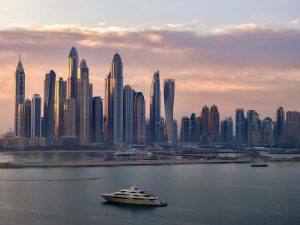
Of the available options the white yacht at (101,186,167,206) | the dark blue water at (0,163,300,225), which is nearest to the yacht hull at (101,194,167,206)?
the white yacht at (101,186,167,206)

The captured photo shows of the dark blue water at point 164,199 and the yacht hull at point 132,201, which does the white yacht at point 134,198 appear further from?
the dark blue water at point 164,199

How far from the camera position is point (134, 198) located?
4128cm

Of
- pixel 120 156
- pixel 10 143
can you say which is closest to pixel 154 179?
pixel 120 156

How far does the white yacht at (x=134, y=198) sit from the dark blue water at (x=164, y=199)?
783mm

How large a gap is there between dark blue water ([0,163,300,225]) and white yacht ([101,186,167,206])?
78 cm

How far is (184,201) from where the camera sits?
43.2 m

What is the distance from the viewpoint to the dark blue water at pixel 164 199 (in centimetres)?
3594

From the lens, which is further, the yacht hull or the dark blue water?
the yacht hull

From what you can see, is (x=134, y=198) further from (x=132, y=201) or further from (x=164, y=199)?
(x=164, y=199)

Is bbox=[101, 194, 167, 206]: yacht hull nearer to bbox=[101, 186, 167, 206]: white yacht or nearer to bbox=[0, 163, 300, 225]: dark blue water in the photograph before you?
bbox=[101, 186, 167, 206]: white yacht

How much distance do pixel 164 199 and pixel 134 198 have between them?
141 inches

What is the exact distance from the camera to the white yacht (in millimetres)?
40750

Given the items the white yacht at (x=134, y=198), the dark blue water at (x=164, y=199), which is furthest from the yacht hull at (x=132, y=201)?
the dark blue water at (x=164, y=199)

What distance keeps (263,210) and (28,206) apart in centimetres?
1603
